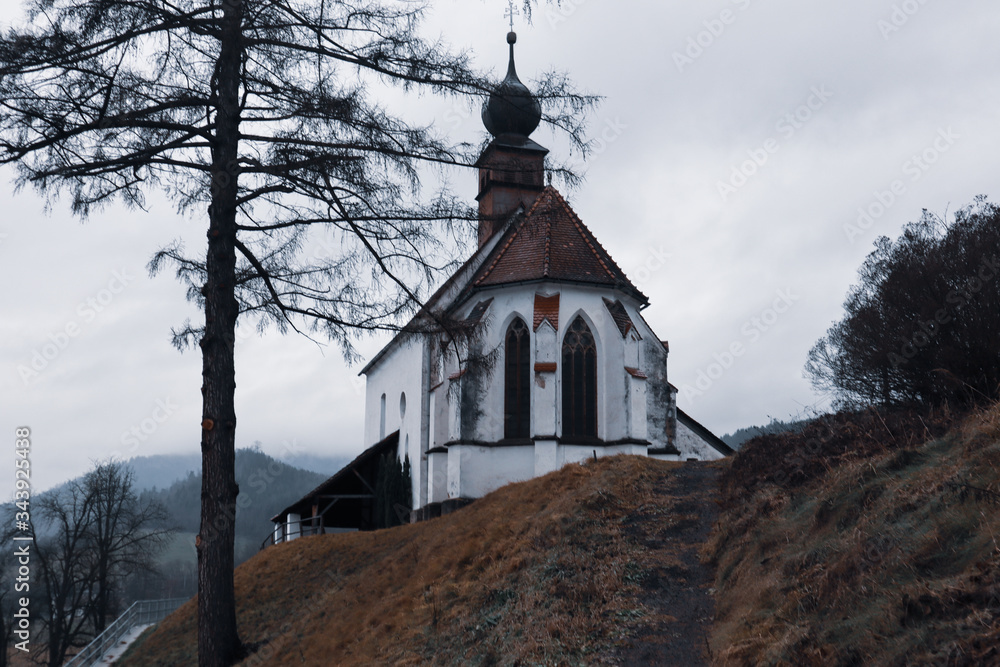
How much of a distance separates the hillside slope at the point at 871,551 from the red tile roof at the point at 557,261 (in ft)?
36.0

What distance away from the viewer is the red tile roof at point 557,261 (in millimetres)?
20375

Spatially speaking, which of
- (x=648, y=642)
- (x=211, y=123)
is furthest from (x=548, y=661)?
(x=211, y=123)

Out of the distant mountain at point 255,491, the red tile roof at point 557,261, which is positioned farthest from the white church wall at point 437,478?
the distant mountain at point 255,491

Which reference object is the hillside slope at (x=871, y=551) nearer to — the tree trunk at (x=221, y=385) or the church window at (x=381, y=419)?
the tree trunk at (x=221, y=385)

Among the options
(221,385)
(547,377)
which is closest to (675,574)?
(221,385)

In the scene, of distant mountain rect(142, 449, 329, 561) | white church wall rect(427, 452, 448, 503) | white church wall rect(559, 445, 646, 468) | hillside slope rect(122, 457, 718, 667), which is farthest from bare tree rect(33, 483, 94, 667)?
distant mountain rect(142, 449, 329, 561)

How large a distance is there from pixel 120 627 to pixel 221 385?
859 inches

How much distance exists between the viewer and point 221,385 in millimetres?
10906

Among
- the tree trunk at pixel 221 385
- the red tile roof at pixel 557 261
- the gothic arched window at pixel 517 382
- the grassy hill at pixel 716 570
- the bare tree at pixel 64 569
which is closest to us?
the grassy hill at pixel 716 570

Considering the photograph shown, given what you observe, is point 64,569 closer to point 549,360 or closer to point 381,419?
point 381,419

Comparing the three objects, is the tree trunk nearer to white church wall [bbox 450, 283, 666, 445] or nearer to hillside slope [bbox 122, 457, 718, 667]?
hillside slope [bbox 122, 457, 718, 667]

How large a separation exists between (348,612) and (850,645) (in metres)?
8.86

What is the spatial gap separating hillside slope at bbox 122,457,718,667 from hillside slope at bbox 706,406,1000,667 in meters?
0.74

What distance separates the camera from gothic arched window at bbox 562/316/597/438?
19.8m
